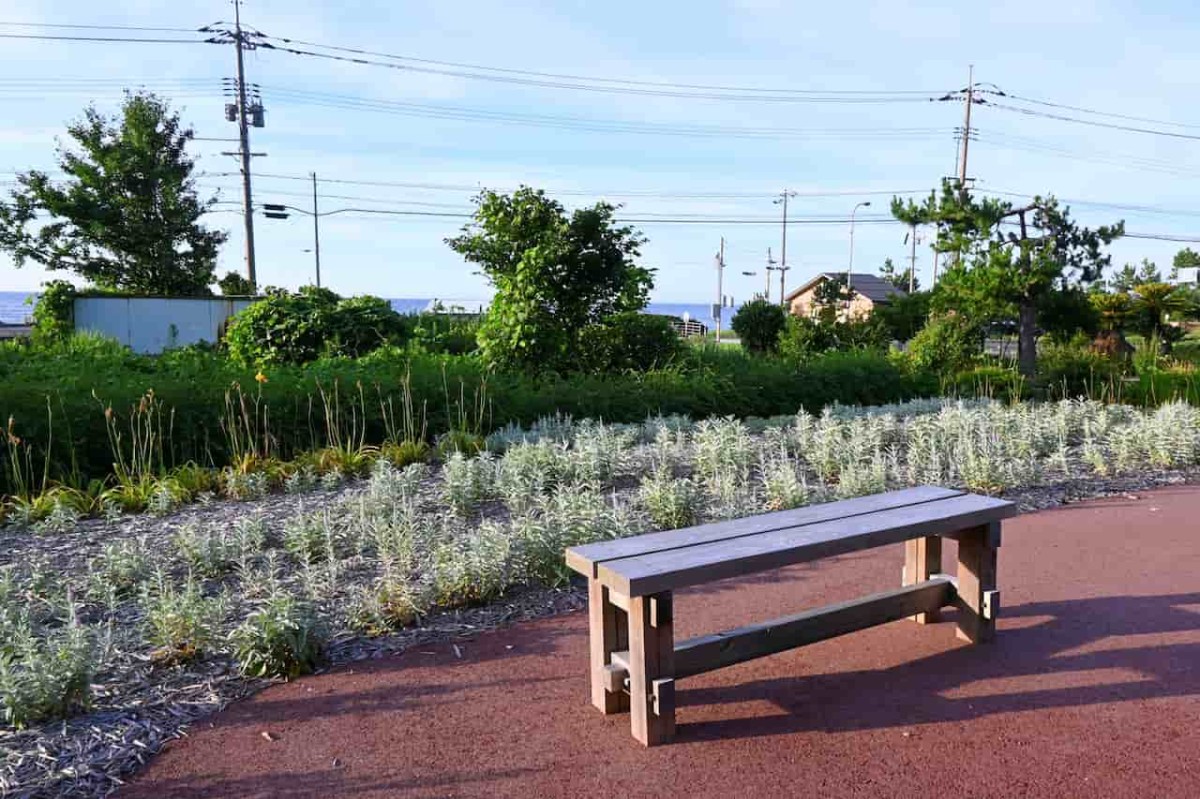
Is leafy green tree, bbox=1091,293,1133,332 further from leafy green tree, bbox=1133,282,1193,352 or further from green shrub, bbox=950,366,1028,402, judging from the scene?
green shrub, bbox=950,366,1028,402

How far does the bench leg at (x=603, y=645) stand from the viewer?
313 centimetres

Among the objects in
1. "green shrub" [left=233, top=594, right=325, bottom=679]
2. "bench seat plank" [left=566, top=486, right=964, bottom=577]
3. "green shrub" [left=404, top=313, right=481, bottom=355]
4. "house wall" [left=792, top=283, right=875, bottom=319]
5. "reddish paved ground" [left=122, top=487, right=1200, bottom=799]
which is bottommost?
"reddish paved ground" [left=122, top=487, right=1200, bottom=799]

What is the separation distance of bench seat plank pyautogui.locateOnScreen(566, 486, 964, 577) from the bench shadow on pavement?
0.58 meters

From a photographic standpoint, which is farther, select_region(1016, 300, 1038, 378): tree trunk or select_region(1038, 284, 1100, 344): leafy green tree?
select_region(1038, 284, 1100, 344): leafy green tree

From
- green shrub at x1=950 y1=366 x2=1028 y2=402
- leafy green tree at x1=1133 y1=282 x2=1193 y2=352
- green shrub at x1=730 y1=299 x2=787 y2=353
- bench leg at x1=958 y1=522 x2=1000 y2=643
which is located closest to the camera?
bench leg at x1=958 y1=522 x2=1000 y2=643

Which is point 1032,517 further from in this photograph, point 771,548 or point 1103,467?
point 771,548

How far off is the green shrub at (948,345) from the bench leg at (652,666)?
39.6ft

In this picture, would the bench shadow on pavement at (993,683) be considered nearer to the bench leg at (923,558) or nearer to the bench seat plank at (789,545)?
the bench leg at (923,558)

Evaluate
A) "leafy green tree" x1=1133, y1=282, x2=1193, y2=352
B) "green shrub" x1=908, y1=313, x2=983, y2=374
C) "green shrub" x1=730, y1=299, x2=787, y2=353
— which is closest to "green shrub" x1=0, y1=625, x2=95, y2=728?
"green shrub" x1=908, y1=313, x2=983, y2=374

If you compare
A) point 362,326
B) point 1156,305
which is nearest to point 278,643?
point 362,326

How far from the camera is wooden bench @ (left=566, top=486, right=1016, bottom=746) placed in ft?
9.57

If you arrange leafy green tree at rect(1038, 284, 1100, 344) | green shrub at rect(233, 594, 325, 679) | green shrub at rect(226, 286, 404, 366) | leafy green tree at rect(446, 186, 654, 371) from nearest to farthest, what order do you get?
green shrub at rect(233, 594, 325, 679), leafy green tree at rect(446, 186, 654, 371), green shrub at rect(226, 286, 404, 366), leafy green tree at rect(1038, 284, 1100, 344)

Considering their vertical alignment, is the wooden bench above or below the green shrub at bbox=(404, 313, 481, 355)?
below

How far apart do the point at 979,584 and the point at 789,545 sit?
43.3 inches
